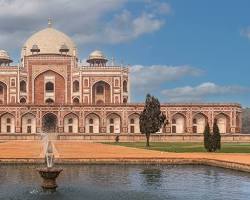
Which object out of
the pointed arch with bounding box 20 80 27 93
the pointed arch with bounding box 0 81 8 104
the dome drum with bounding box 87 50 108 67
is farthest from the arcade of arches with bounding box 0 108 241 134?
the dome drum with bounding box 87 50 108 67

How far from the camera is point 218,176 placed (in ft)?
70.1

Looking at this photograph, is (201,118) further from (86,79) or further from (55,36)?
(55,36)

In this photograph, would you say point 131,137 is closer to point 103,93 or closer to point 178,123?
point 178,123

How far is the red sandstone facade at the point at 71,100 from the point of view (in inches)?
2827

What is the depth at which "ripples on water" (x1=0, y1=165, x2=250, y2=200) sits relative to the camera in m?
16.5

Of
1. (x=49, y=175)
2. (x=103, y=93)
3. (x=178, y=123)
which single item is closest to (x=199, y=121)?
(x=178, y=123)

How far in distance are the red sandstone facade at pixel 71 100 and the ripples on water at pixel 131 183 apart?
47041mm

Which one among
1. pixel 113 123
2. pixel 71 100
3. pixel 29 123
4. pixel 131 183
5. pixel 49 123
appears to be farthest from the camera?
pixel 71 100

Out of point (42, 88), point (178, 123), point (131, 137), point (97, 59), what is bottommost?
point (131, 137)

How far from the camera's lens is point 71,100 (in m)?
81.2

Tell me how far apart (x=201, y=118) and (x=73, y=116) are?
18.5m

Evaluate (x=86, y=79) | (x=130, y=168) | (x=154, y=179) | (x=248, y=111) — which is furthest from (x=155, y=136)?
(x=248, y=111)

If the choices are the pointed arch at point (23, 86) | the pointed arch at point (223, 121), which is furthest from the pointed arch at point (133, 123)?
the pointed arch at point (23, 86)

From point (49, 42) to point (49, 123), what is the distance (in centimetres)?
1787
